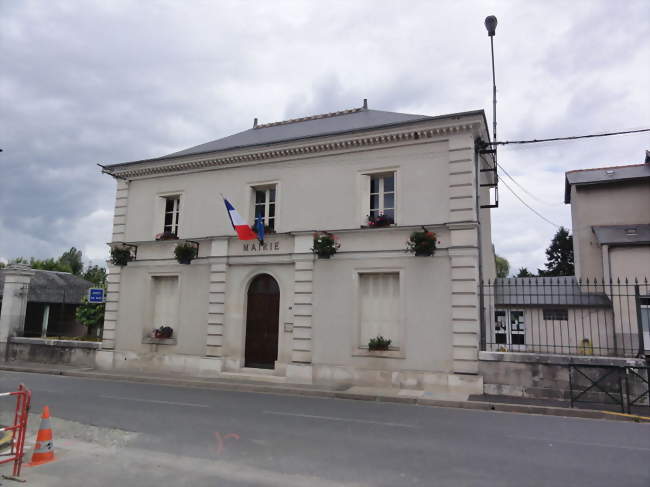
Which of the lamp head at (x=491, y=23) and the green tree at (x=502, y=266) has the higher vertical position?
the lamp head at (x=491, y=23)

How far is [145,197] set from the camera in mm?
17594

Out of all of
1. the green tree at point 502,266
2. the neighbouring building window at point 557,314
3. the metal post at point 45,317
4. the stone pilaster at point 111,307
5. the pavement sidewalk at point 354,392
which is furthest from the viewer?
the green tree at point 502,266

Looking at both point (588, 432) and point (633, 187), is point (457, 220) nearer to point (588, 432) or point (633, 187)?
point (588, 432)

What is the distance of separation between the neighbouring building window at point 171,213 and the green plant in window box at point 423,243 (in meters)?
8.99

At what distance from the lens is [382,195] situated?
1422cm

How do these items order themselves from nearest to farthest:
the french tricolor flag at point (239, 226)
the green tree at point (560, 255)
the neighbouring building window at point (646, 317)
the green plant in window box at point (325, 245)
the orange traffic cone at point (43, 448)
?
1. the orange traffic cone at point (43, 448)
2. the green plant in window box at point (325, 245)
3. the french tricolor flag at point (239, 226)
4. the neighbouring building window at point (646, 317)
5. the green tree at point (560, 255)

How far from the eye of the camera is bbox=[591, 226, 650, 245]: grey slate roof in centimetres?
1820

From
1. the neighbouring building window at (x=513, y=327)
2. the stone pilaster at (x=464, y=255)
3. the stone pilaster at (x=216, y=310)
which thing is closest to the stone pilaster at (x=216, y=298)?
the stone pilaster at (x=216, y=310)

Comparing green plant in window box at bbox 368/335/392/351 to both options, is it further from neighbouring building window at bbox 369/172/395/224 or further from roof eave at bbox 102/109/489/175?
roof eave at bbox 102/109/489/175

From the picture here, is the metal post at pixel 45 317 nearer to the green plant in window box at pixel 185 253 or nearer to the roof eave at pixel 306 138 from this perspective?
the roof eave at pixel 306 138

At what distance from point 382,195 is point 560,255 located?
33.6 metres

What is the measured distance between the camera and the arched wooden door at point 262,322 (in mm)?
14844

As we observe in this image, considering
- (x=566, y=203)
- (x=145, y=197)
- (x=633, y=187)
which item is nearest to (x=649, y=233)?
(x=633, y=187)

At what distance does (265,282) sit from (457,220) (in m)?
6.46
